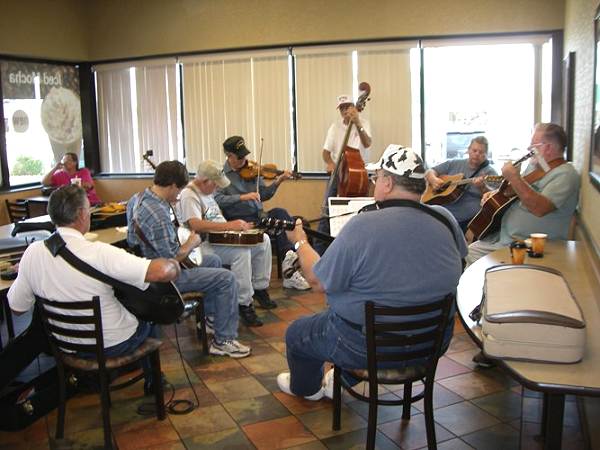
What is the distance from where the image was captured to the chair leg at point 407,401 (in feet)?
8.28

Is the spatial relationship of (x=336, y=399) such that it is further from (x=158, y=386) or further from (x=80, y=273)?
(x=80, y=273)

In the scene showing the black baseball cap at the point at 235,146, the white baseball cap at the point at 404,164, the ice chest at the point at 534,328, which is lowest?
the ice chest at the point at 534,328

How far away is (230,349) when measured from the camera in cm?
364

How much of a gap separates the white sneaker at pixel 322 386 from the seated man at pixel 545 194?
4.38ft

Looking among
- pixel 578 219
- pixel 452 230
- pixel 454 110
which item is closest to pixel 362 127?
pixel 454 110

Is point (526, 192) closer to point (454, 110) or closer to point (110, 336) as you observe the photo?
point (110, 336)

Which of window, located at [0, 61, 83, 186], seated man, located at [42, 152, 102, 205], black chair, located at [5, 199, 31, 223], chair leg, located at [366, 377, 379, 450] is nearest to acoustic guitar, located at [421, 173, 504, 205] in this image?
chair leg, located at [366, 377, 379, 450]

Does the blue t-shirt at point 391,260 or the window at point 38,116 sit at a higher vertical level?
the window at point 38,116

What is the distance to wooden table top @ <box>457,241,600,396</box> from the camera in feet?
5.38

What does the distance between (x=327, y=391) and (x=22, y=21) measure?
17.2 feet

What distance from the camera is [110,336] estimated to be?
257 cm

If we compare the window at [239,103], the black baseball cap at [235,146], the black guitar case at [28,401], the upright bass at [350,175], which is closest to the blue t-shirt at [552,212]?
the upright bass at [350,175]

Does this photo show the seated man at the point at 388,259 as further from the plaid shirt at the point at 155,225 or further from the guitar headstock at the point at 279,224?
the plaid shirt at the point at 155,225

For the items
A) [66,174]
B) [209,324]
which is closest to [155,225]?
[209,324]
